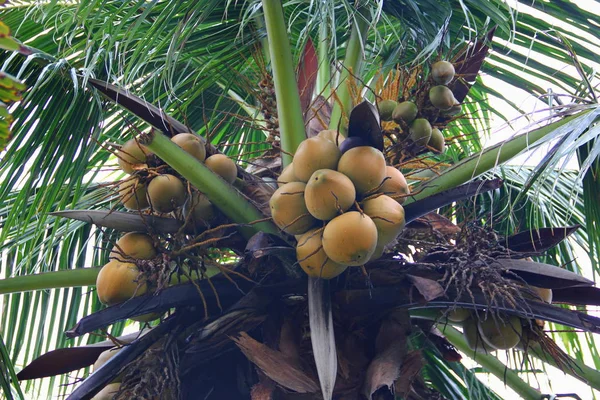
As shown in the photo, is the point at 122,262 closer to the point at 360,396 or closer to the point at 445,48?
the point at 360,396

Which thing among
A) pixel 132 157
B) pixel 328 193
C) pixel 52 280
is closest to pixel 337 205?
pixel 328 193

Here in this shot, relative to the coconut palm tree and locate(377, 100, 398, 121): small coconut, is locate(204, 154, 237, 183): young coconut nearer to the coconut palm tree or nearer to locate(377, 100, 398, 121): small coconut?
the coconut palm tree

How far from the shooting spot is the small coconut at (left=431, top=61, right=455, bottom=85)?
1859 mm

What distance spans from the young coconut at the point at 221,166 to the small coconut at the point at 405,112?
20.2 inches

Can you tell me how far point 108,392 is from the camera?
63.0 inches

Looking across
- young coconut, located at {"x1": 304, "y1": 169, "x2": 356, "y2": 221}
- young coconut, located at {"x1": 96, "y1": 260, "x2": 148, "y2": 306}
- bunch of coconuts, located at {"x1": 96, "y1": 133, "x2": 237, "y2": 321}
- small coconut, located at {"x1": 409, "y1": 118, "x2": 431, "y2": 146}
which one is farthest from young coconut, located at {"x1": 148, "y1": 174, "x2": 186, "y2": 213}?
small coconut, located at {"x1": 409, "y1": 118, "x2": 431, "y2": 146}

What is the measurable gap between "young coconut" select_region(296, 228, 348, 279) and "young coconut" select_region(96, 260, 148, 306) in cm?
38

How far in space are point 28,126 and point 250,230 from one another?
91cm

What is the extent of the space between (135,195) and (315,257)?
0.48 meters

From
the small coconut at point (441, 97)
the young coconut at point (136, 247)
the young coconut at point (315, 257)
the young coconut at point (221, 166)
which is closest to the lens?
the young coconut at point (315, 257)

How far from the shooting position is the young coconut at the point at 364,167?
1404 millimetres

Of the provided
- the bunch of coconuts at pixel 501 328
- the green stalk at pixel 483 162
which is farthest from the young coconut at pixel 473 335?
the green stalk at pixel 483 162

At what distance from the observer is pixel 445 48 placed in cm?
218

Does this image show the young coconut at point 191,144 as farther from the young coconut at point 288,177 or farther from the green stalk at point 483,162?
A: the green stalk at point 483,162
